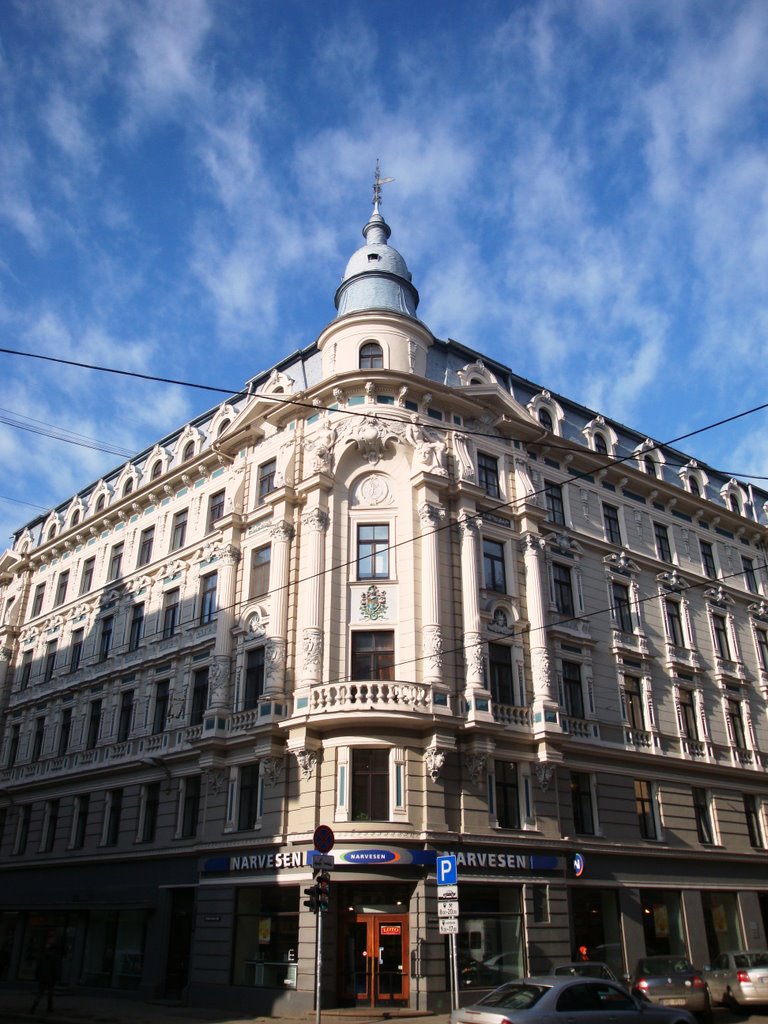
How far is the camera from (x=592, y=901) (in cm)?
2798

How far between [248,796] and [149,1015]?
6520 millimetres

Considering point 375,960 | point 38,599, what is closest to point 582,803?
point 375,960

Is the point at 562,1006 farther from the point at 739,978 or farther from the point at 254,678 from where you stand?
the point at 254,678

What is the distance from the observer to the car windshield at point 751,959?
22.6m

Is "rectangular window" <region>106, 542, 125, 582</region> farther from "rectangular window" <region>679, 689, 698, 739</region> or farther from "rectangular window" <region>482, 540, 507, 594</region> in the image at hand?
"rectangular window" <region>679, 689, 698, 739</region>

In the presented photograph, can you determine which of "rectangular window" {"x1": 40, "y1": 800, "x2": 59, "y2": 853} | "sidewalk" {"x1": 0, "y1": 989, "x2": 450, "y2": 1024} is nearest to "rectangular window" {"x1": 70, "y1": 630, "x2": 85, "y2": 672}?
"rectangular window" {"x1": 40, "y1": 800, "x2": 59, "y2": 853}

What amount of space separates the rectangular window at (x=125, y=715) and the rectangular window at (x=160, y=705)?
1.77 meters

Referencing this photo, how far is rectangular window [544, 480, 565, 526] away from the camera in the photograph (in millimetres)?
33844

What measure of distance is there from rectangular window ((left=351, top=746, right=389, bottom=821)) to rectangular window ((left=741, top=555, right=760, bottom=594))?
24498 millimetres

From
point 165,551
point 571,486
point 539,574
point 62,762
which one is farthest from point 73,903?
point 571,486

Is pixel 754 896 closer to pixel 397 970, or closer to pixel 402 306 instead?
pixel 397 970

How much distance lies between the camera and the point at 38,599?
45469 mm

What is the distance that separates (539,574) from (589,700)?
16.0 feet

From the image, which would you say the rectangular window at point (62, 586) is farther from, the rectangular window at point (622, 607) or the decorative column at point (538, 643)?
the rectangular window at point (622, 607)
